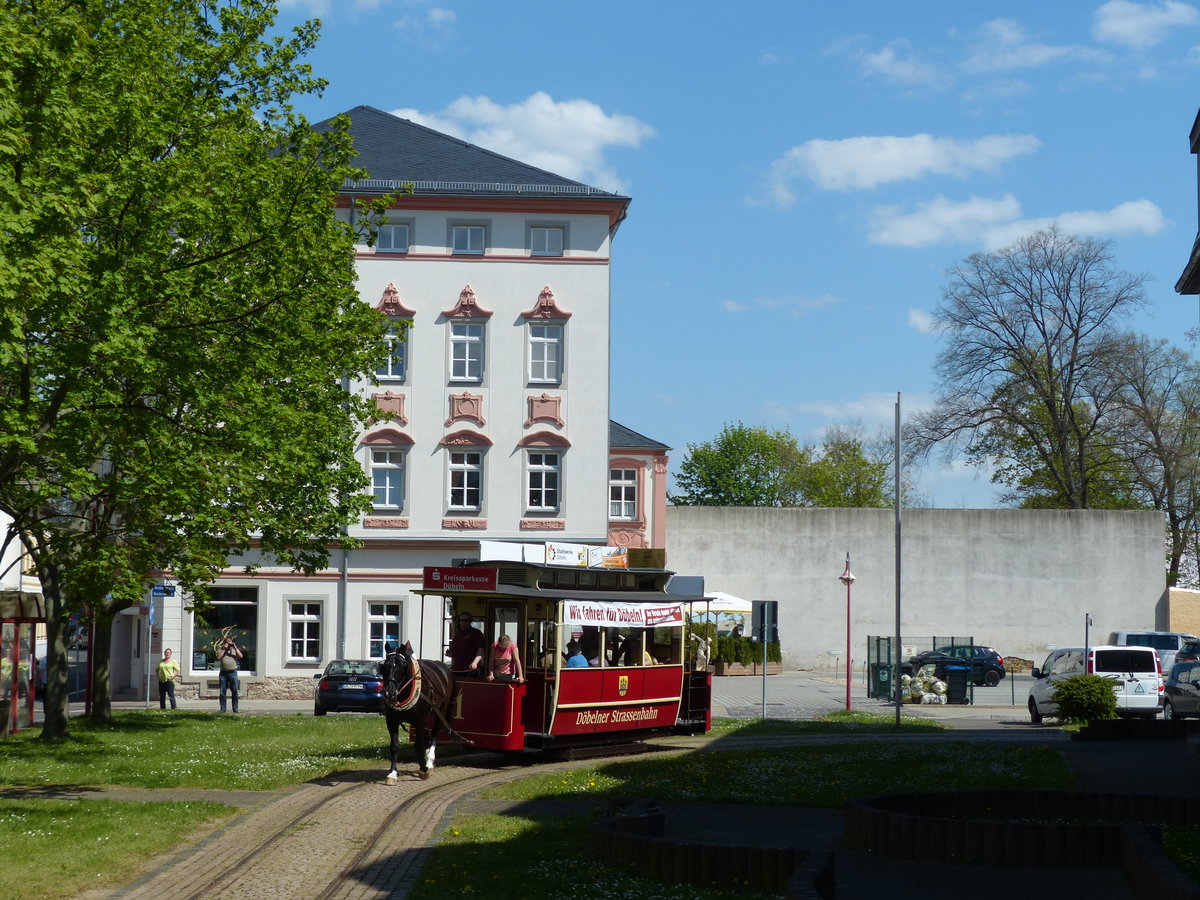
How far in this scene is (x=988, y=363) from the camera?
64812 millimetres

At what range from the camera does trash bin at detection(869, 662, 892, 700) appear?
133ft

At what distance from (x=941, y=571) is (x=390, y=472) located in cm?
2349

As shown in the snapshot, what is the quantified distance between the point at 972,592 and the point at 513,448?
71.1 ft

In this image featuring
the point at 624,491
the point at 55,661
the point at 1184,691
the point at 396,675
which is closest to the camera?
the point at 396,675

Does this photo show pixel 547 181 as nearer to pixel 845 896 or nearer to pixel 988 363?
pixel 988 363

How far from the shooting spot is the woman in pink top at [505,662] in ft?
68.2

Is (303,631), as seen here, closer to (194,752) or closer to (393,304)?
(393,304)

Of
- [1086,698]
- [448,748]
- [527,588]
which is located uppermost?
[527,588]

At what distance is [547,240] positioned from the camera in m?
43.8

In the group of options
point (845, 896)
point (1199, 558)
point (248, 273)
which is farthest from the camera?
point (1199, 558)

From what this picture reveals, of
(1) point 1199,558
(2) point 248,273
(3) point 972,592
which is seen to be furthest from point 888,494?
(2) point 248,273

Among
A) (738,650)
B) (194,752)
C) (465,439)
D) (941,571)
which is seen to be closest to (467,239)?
(465,439)

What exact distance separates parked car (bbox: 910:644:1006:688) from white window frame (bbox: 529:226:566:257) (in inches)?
690

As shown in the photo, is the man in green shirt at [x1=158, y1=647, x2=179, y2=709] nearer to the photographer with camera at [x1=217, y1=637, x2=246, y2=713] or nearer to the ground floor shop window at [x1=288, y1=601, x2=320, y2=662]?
the photographer with camera at [x1=217, y1=637, x2=246, y2=713]
